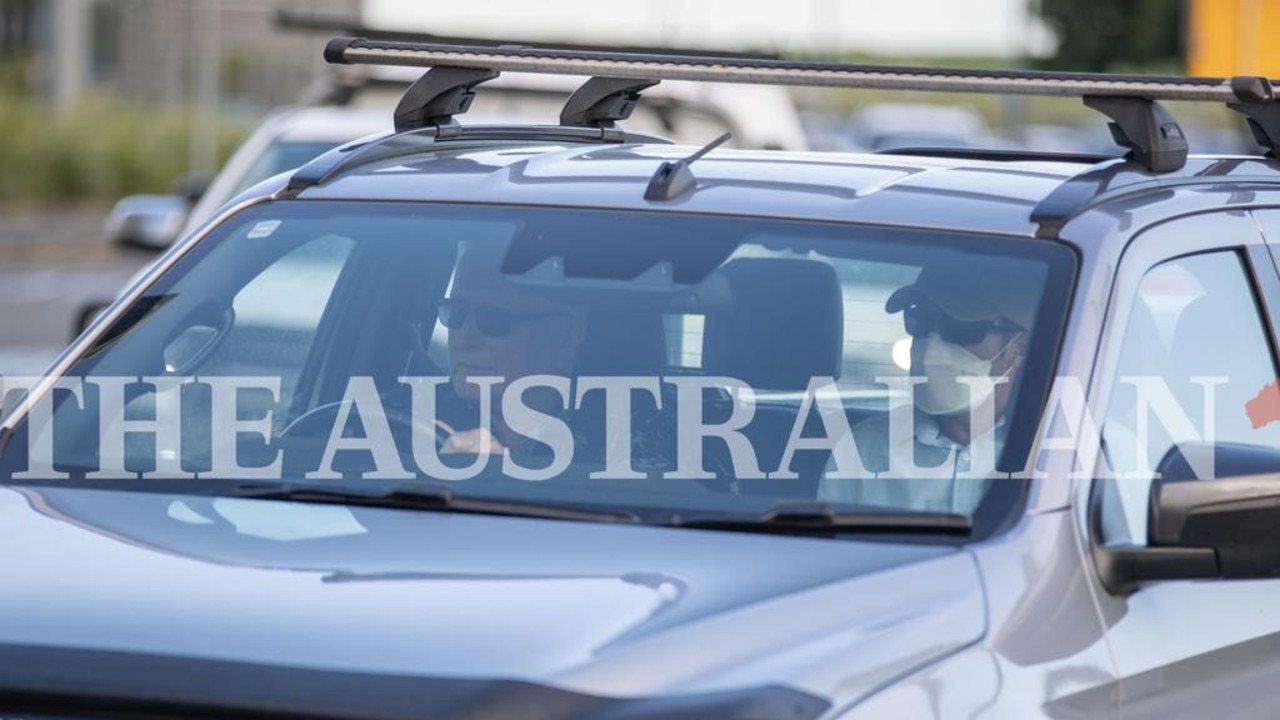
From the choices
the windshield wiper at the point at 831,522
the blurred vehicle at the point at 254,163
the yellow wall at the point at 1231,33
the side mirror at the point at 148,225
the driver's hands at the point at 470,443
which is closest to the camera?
the windshield wiper at the point at 831,522

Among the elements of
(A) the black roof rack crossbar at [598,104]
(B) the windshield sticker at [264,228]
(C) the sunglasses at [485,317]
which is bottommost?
(C) the sunglasses at [485,317]

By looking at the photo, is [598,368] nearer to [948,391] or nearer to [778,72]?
[948,391]

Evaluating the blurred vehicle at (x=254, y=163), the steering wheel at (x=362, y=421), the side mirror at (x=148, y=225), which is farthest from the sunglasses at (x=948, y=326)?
the side mirror at (x=148, y=225)

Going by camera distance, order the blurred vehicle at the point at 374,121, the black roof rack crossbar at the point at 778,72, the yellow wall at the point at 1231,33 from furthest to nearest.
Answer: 1. the yellow wall at the point at 1231,33
2. the blurred vehicle at the point at 374,121
3. the black roof rack crossbar at the point at 778,72

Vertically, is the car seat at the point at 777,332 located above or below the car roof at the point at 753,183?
below

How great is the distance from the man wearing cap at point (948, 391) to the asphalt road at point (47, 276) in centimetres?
1103

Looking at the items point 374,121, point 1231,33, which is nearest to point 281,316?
point 374,121

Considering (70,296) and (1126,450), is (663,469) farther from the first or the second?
(70,296)

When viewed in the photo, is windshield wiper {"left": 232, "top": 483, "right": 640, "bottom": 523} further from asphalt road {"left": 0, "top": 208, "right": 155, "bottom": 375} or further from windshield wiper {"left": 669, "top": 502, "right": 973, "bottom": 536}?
asphalt road {"left": 0, "top": 208, "right": 155, "bottom": 375}

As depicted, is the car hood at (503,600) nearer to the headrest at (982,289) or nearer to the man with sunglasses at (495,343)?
the man with sunglasses at (495,343)

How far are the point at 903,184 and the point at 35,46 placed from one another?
43053 mm

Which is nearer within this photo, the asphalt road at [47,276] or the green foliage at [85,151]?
the asphalt road at [47,276]

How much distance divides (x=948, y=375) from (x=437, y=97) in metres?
1.36

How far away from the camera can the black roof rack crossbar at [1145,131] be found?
12.6 feet
